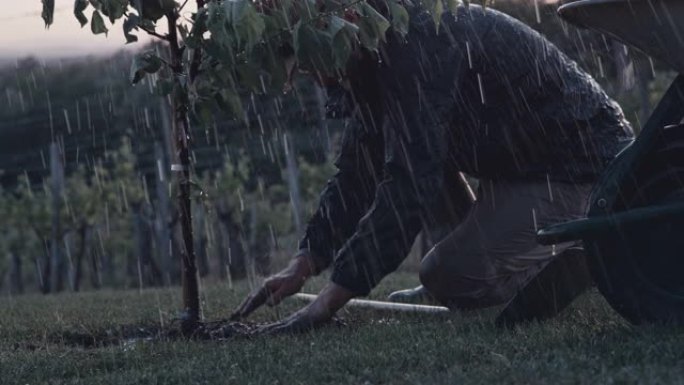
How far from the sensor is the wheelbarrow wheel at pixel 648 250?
12.9 feet

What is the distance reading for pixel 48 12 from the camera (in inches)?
169

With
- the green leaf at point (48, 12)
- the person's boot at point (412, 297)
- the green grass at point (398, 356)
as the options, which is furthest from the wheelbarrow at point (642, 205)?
the person's boot at point (412, 297)

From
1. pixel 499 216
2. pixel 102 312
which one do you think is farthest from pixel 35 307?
pixel 499 216

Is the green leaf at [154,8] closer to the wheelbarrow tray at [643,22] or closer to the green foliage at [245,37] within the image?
Answer: the green foliage at [245,37]

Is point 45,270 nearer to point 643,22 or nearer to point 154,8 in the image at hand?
point 154,8

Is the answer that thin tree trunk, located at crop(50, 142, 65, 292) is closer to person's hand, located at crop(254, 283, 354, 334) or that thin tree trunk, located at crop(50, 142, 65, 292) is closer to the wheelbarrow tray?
person's hand, located at crop(254, 283, 354, 334)

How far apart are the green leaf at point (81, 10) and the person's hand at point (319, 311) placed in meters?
1.37

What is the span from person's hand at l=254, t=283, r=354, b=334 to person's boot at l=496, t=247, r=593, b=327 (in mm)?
611

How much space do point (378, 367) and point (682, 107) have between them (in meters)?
1.39

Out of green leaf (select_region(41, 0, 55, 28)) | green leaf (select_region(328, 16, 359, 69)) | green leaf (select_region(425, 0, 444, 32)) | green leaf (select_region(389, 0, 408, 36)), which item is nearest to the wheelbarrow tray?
green leaf (select_region(425, 0, 444, 32))

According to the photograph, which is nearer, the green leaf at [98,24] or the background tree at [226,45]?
the background tree at [226,45]

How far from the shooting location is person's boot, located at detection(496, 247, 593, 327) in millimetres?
4156

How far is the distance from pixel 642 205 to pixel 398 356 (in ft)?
3.45

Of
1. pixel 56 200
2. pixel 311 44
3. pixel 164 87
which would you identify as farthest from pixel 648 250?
pixel 56 200
